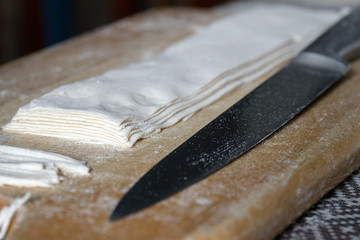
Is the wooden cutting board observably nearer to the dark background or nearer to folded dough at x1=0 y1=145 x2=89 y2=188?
folded dough at x1=0 y1=145 x2=89 y2=188

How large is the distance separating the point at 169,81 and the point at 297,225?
471mm

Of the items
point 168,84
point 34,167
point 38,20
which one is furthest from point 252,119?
point 38,20

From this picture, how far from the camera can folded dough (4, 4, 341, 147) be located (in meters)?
0.93

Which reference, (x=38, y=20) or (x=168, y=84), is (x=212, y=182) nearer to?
(x=168, y=84)

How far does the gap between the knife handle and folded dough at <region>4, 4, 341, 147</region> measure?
11 cm

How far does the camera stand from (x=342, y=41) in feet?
4.34

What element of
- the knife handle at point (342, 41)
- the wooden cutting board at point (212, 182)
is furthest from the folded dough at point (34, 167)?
the knife handle at point (342, 41)

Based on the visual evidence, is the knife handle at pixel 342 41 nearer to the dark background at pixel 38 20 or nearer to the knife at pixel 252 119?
the knife at pixel 252 119

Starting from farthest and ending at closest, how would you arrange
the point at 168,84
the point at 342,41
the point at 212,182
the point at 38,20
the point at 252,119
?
the point at 38,20, the point at 342,41, the point at 168,84, the point at 252,119, the point at 212,182

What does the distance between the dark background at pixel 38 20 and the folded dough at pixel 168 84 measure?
189cm

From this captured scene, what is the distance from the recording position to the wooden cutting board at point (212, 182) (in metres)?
0.69

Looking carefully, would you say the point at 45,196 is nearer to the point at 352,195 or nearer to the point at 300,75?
the point at 352,195

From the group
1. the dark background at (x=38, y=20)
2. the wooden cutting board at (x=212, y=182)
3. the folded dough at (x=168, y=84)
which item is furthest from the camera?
the dark background at (x=38, y=20)

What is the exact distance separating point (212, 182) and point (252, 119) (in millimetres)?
234
